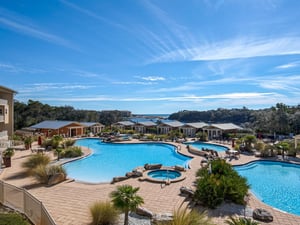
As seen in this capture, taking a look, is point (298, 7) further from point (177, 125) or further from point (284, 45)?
point (177, 125)

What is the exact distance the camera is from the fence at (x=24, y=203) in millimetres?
5947

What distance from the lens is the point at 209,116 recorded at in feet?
237

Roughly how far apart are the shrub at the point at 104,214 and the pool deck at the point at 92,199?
41cm

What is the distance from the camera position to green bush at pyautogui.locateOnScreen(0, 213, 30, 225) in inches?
237

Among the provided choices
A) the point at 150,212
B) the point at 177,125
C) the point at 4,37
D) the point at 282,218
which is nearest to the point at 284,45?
the point at 282,218

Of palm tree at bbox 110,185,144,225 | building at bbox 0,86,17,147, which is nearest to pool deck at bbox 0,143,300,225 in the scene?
palm tree at bbox 110,185,144,225

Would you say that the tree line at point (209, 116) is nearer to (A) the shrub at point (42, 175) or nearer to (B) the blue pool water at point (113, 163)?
(B) the blue pool water at point (113, 163)

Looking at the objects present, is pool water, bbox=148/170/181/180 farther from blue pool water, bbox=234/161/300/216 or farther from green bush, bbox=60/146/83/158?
green bush, bbox=60/146/83/158

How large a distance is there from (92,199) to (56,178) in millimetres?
2963

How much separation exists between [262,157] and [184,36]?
1203 centimetres

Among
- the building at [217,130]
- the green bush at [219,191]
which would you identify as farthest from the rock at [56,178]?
the building at [217,130]

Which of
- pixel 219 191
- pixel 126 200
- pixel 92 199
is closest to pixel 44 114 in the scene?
pixel 92 199

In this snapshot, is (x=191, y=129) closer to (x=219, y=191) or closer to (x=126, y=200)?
(x=219, y=191)

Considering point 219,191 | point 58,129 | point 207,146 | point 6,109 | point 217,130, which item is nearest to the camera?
point 219,191
